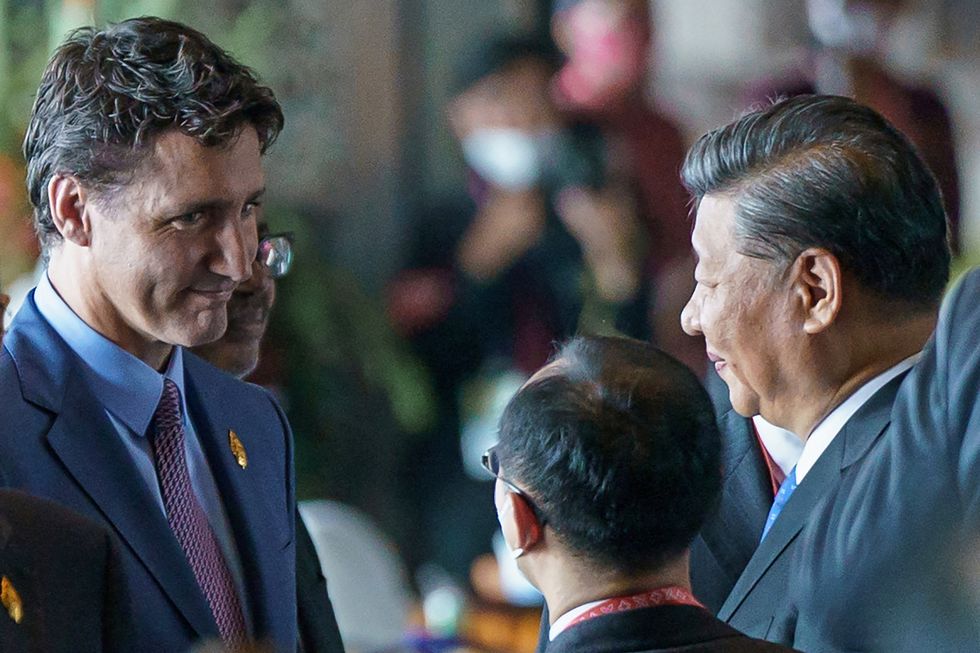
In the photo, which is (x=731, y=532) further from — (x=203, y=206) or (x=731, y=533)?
(x=203, y=206)

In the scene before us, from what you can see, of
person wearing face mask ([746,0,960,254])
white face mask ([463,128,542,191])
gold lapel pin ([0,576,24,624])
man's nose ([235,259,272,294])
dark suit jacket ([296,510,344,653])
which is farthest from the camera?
white face mask ([463,128,542,191])

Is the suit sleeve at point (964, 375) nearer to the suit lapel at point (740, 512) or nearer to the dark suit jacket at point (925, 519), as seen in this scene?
the dark suit jacket at point (925, 519)

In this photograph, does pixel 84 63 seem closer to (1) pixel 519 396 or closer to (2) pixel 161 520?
(2) pixel 161 520

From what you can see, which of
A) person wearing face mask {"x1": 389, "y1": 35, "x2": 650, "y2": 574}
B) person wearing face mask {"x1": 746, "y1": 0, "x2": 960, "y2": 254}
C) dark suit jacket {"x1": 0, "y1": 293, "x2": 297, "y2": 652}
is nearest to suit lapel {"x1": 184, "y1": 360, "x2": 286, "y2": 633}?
dark suit jacket {"x1": 0, "y1": 293, "x2": 297, "y2": 652}

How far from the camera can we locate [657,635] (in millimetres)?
1682

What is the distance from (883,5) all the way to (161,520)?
3842mm

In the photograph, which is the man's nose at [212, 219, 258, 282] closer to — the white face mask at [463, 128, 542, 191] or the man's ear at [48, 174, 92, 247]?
the man's ear at [48, 174, 92, 247]

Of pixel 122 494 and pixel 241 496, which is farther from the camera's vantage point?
pixel 241 496

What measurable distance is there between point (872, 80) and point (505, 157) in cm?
130

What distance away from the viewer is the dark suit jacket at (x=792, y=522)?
2.07 metres

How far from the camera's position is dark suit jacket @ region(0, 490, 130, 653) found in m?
1.67

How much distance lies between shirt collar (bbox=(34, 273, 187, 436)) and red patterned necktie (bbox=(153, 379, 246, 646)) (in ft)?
0.14

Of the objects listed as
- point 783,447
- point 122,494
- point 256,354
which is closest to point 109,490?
point 122,494

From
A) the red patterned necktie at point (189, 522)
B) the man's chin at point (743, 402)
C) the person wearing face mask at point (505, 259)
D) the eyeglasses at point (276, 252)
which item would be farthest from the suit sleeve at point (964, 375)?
the person wearing face mask at point (505, 259)
